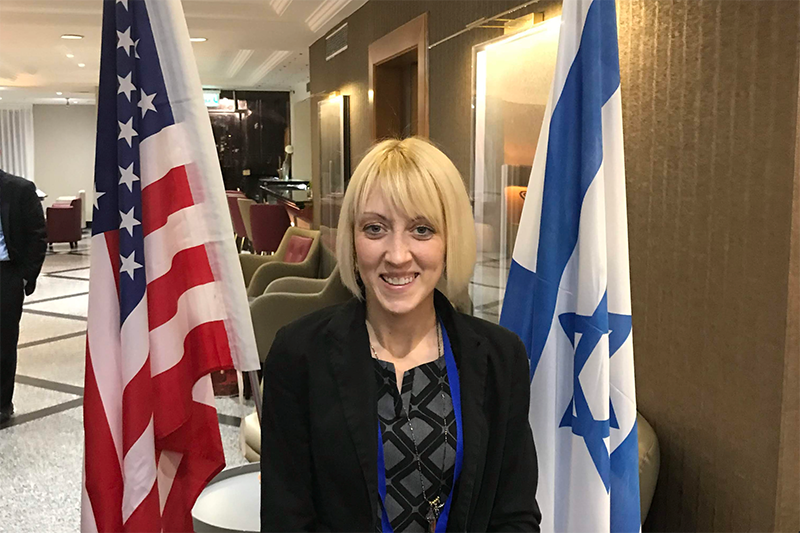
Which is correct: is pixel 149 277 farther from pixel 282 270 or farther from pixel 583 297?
pixel 282 270

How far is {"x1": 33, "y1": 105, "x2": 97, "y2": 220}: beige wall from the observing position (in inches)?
766

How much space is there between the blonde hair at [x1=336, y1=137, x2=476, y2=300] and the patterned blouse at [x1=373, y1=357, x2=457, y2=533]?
0.28 metres

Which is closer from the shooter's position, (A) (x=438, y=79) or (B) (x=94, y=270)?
(B) (x=94, y=270)

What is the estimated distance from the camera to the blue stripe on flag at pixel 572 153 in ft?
6.17

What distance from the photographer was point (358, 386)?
1461 mm

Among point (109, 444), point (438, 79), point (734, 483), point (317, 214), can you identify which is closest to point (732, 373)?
point (734, 483)

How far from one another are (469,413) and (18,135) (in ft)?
68.2

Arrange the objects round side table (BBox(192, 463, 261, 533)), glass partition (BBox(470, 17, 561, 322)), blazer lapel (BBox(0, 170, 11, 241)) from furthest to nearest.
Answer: blazer lapel (BBox(0, 170, 11, 241))
glass partition (BBox(470, 17, 561, 322))
round side table (BBox(192, 463, 261, 533))

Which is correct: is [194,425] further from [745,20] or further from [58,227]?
[58,227]

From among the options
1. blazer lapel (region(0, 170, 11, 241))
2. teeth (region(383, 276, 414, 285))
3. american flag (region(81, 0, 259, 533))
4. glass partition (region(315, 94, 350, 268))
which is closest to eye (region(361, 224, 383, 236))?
teeth (region(383, 276, 414, 285))

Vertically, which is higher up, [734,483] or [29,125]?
[29,125]

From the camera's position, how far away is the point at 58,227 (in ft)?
50.4

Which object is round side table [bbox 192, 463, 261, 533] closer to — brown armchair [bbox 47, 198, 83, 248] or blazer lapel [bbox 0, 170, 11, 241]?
blazer lapel [bbox 0, 170, 11, 241]

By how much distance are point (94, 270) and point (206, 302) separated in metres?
0.29
